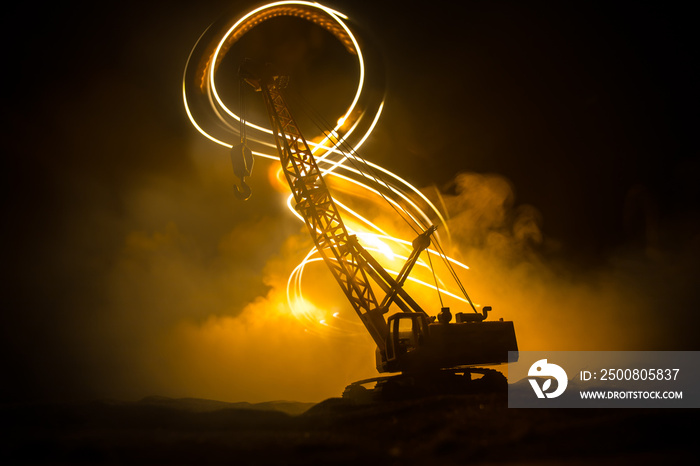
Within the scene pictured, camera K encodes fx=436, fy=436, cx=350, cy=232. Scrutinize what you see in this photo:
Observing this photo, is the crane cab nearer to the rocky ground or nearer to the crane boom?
the crane boom

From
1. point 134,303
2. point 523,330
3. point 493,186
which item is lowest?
point 523,330

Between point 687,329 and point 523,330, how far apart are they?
285 inches

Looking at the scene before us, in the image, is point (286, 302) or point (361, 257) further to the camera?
point (286, 302)

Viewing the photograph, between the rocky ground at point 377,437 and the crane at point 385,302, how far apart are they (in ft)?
6.47

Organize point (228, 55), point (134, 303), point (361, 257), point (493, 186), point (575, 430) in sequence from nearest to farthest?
point (575, 430), point (361, 257), point (228, 55), point (134, 303), point (493, 186)

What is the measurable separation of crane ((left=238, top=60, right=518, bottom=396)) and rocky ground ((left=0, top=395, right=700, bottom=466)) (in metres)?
1.97

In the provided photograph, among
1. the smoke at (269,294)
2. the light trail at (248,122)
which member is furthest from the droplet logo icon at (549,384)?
the smoke at (269,294)

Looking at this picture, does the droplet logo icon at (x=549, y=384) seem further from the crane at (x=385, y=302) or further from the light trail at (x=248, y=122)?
the light trail at (x=248, y=122)

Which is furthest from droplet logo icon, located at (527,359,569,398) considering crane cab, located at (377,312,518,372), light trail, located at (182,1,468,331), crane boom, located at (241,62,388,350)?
crane boom, located at (241,62,388,350)

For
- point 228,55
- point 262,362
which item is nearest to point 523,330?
point 262,362

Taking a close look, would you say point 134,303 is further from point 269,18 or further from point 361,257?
point 269,18

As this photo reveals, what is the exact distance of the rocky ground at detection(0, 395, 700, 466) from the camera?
24.5ft

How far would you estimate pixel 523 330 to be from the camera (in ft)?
66.2

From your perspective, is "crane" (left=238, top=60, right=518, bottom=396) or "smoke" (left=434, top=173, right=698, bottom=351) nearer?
"crane" (left=238, top=60, right=518, bottom=396)
